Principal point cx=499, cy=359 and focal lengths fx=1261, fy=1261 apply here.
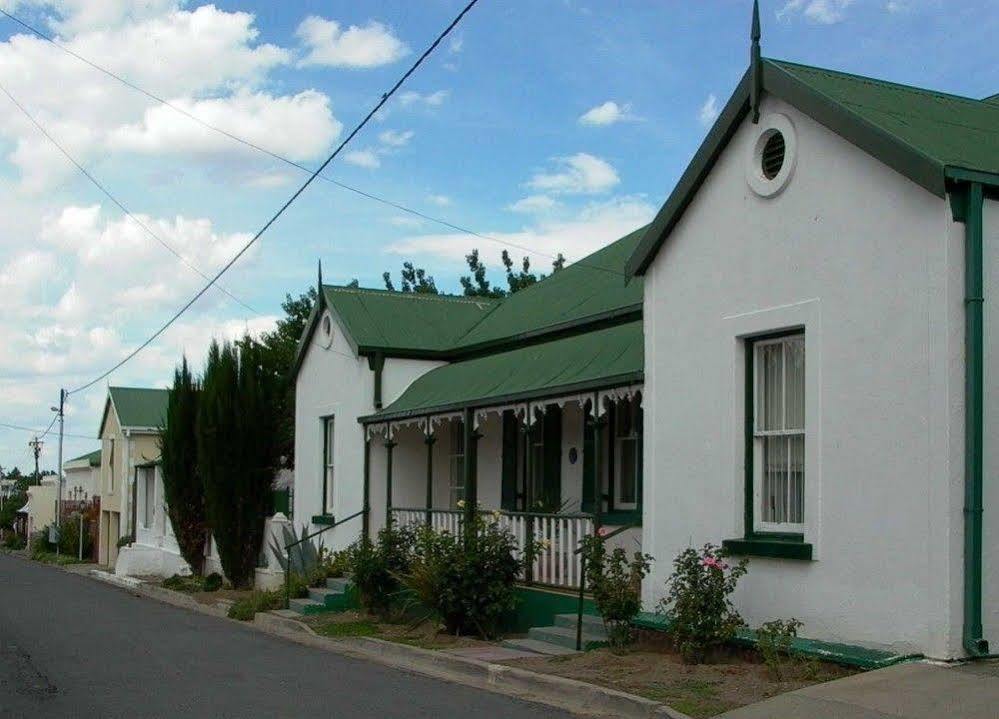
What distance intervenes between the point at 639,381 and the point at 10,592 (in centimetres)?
2049

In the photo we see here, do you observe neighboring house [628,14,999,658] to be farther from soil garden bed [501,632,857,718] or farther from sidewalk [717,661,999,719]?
soil garden bed [501,632,857,718]

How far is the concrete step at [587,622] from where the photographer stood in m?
13.5

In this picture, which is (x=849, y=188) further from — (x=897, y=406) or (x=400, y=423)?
(x=400, y=423)

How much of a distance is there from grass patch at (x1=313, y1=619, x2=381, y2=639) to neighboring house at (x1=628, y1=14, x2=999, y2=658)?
17.2ft

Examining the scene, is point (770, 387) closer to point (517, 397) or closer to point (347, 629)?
point (517, 397)

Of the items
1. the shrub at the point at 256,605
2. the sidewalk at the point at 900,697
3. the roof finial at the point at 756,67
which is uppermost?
the roof finial at the point at 756,67

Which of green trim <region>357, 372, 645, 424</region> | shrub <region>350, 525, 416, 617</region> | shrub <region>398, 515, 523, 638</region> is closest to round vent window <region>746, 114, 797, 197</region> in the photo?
green trim <region>357, 372, 645, 424</region>

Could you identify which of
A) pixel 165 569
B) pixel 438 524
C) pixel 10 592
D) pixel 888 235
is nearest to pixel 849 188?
pixel 888 235

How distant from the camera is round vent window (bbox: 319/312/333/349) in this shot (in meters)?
22.8

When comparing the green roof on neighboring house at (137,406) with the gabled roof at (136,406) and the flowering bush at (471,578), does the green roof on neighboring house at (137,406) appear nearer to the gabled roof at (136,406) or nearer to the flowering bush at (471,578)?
the gabled roof at (136,406)

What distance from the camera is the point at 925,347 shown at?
32.5 feet

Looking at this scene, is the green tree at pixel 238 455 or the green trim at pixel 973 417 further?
the green tree at pixel 238 455

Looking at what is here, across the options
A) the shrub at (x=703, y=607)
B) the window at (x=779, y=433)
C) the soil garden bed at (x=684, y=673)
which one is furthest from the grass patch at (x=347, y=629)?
the window at (x=779, y=433)

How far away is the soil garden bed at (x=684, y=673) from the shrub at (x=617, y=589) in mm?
218
